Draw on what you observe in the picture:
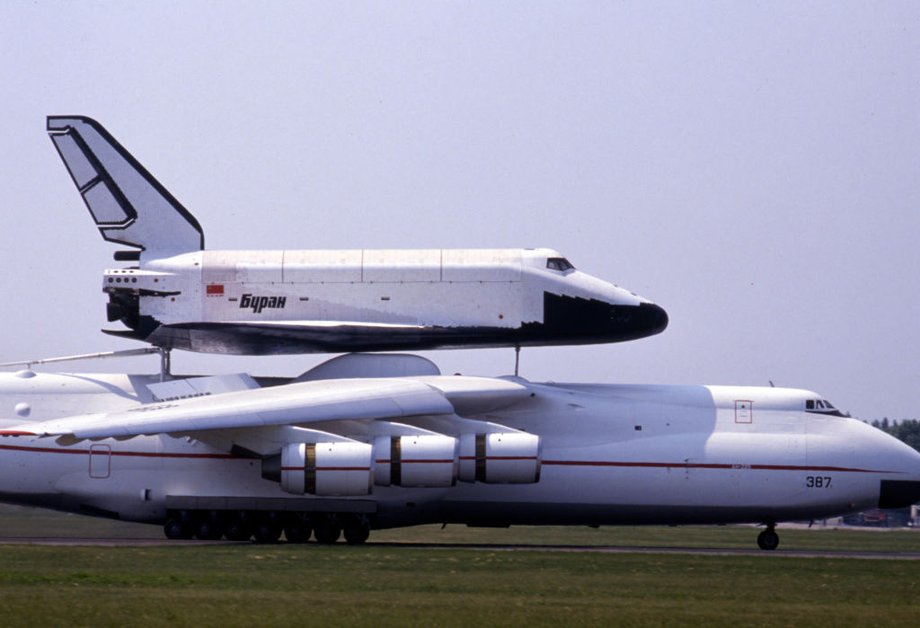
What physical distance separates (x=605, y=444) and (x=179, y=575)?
12.3 metres

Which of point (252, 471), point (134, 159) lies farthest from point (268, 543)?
point (134, 159)

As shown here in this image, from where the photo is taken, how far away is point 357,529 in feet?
98.7

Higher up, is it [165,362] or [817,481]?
[165,362]

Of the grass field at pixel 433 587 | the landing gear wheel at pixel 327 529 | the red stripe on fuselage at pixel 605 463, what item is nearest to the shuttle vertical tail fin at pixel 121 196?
the red stripe on fuselage at pixel 605 463

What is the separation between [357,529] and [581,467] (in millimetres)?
4813

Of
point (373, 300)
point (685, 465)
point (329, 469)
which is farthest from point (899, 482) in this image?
point (329, 469)

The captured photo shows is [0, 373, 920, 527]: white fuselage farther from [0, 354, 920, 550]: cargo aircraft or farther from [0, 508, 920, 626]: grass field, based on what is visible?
[0, 508, 920, 626]: grass field

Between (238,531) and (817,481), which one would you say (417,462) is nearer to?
(238,531)

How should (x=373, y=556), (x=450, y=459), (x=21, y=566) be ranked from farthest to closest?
(x=450, y=459), (x=373, y=556), (x=21, y=566)

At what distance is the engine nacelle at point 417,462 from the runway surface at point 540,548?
4.26ft

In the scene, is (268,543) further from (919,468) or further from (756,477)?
(919,468)

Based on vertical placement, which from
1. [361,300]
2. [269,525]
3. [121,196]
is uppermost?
[121,196]

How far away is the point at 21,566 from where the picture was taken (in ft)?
72.2

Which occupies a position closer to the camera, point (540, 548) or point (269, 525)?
point (540, 548)
